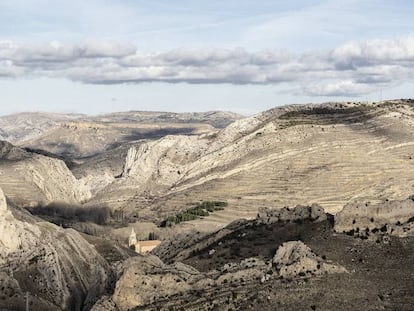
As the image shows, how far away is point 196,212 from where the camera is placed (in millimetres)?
109438

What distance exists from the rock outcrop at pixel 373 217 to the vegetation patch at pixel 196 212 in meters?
63.0

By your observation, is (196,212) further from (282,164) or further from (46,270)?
(46,270)

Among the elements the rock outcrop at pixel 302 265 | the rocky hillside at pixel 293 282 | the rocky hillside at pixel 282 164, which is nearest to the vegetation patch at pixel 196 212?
the rocky hillside at pixel 282 164

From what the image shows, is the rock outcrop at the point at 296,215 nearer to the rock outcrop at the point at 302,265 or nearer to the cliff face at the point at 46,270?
the cliff face at the point at 46,270

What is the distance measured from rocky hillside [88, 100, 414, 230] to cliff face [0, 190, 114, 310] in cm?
→ 4583

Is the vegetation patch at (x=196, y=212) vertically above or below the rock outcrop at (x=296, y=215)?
below

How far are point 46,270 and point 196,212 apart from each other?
212 feet

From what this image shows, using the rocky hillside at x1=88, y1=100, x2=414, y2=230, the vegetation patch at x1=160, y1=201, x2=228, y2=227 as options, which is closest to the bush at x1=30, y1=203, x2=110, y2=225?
the rocky hillside at x1=88, y1=100, x2=414, y2=230

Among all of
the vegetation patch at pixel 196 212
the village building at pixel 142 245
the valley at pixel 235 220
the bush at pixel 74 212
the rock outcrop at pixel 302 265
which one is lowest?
the bush at pixel 74 212

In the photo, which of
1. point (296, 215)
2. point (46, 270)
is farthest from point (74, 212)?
point (46, 270)

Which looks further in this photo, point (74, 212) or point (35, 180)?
point (35, 180)

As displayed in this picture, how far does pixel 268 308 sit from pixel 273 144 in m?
103

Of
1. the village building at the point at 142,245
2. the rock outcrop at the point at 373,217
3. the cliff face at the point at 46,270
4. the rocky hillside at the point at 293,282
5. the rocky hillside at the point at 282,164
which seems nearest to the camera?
the rocky hillside at the point at 293,282

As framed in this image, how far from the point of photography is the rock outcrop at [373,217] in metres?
41.9
